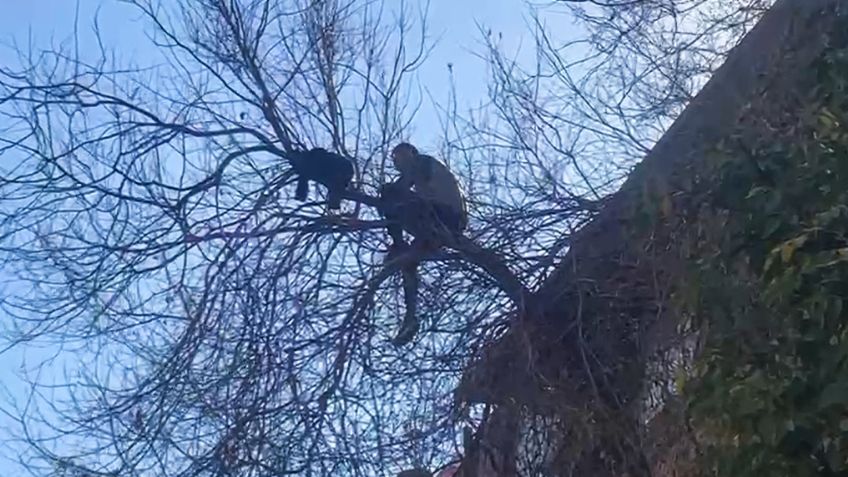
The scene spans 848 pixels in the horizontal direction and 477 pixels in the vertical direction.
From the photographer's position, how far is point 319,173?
6.40m

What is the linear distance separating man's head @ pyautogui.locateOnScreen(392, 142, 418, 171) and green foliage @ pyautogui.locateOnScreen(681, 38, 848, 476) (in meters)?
2.00

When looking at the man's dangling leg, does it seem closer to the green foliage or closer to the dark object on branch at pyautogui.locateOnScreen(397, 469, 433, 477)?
the dark object on branch at pyautogui.locateOnScreen(397, 469, 433, 477)

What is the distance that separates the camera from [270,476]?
561cm

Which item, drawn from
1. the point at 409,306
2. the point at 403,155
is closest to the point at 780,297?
the point at 409,306

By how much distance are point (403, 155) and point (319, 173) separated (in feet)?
1.78

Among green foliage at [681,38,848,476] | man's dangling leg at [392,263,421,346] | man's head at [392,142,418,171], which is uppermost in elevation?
man's head at [392,142,418,171]

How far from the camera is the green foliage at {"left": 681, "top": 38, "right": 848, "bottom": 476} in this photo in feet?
13.9

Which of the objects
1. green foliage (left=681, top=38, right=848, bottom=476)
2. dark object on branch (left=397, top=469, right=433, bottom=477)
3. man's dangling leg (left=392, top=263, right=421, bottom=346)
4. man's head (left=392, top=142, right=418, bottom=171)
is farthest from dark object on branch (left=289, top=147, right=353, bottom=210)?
green foliage (left=681, top=38, right=848, bottom=476)

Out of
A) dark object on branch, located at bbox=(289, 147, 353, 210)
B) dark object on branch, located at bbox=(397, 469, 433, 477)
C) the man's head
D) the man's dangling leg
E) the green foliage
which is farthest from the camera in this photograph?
the man's head

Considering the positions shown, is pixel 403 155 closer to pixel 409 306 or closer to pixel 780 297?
pixel 409 306

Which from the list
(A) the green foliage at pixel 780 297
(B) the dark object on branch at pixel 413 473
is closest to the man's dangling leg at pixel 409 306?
(B) the dark object on branch at pixel 413 473

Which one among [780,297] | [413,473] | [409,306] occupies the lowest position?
[780,297]

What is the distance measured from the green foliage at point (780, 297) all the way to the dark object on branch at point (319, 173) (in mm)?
2128

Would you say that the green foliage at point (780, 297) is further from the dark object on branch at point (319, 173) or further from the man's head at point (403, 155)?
the dark object on branch at point (319, 173)
